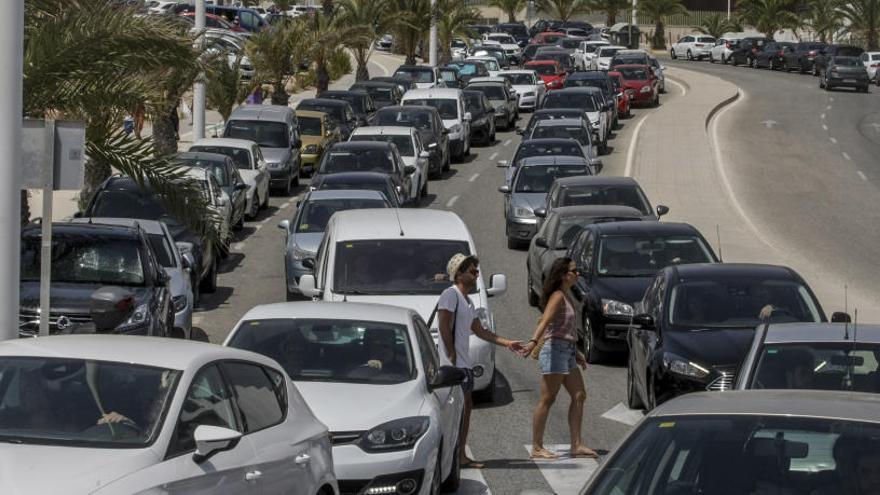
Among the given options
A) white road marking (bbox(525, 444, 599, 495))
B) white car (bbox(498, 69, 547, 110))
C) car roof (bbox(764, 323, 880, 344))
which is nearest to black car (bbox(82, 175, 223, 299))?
white road marking (bbox(525, 444, 599, 495))

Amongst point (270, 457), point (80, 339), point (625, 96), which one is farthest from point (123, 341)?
point (625, 96)

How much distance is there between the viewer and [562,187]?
88.8 feet

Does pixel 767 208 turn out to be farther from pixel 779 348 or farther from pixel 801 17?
pixel 801 17

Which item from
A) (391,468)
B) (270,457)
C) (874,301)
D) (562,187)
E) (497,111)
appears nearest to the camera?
(270,457)

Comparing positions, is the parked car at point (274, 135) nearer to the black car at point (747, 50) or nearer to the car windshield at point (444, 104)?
the car windshield at point (444, 104)

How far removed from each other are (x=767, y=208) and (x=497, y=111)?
57.6 feet

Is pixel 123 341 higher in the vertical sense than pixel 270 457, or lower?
higher

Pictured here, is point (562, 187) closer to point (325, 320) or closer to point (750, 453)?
point (325, 320)

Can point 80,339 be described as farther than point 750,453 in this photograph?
Yes

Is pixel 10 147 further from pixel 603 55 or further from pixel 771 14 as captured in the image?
pixel 771 14

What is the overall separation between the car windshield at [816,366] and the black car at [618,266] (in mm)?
7063

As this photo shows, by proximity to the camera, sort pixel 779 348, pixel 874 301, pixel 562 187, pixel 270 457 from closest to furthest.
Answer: pixel 270 457
pixel 779 348
pixel 874 301
pixel 562 187

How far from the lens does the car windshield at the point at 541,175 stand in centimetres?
3061

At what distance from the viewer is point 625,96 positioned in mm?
57125
